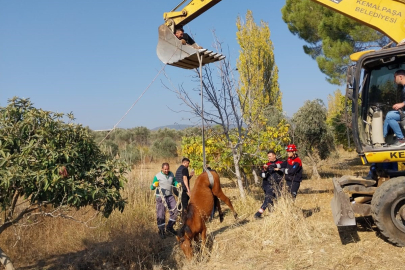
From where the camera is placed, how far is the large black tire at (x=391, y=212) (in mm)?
5699

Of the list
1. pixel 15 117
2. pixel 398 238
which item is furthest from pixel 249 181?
pixel 15 117

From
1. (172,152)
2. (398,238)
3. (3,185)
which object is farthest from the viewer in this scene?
(172,152)

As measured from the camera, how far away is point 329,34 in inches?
596

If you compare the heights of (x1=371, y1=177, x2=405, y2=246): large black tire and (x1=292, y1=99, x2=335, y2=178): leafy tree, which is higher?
(x1=292, y1=99, x2=335, y2=178): leafy tree

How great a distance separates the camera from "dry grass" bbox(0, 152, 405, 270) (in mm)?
5777

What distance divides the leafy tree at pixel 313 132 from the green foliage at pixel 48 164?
1066 cm

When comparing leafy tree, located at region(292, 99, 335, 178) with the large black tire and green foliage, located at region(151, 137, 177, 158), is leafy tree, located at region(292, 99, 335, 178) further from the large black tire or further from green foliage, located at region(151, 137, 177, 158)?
green foliage, located at region(151, 137, 177, 158)

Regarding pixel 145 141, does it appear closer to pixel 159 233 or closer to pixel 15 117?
pixel 159 233

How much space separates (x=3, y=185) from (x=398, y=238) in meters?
5.48

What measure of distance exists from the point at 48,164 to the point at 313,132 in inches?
466

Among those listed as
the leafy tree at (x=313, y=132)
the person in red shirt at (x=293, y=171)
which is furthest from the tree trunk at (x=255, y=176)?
the person in red shirt at (x=293, y=171)

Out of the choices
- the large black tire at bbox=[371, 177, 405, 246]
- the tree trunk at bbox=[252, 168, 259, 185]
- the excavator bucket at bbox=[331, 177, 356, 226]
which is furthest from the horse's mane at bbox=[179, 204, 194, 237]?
the tree trunk at bbox=[252, 168, 259, 185]

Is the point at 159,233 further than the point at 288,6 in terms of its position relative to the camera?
No

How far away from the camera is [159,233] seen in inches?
318
